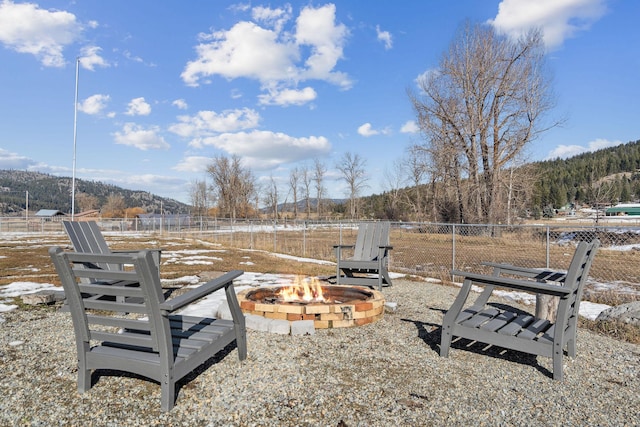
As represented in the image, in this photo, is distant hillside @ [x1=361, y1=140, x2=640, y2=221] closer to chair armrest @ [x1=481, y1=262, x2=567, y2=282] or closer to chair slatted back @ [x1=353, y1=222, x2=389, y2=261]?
chair slatted back @ [x1=353, y1=222, x2=389, y2=261]

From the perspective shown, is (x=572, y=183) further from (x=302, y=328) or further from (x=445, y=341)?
(x=302, y=328)

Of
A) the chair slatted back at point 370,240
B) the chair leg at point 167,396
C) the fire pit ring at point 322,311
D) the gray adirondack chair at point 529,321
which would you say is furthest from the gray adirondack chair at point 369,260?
the chair leg at point 167,396

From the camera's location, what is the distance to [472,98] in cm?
2283

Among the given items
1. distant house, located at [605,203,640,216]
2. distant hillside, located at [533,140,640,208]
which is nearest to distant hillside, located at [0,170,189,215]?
distant hillside, located at [533,140,640,208]

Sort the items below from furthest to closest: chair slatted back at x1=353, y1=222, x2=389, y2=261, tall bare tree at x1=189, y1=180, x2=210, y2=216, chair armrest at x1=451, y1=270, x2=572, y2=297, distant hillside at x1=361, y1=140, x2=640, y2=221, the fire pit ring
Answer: tall bare tree at x1=189, y1=180, x2=210, y2=216 → distant hillside at x1=361, y1=140, x2=640, y2=221 → chair slatted back at x1=353, y1=222, x2=389, y2=261 → the fire pit ring → chair armrest at x1=451, y1=270, x2=572, y2=297

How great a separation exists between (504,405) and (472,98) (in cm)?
2332

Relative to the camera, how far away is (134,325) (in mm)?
2295

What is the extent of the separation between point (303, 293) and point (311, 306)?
2.61ft

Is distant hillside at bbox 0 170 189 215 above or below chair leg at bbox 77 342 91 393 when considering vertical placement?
above

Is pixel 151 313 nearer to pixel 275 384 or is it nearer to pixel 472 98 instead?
pixel 275 384

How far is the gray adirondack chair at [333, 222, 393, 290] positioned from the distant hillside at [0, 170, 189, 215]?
5451 inches

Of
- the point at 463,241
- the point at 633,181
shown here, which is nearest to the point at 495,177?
the point at 463,241

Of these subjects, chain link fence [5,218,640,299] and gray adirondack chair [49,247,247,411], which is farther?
A: chain link fence [5,218,640,299]

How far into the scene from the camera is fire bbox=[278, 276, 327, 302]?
4663 mm
